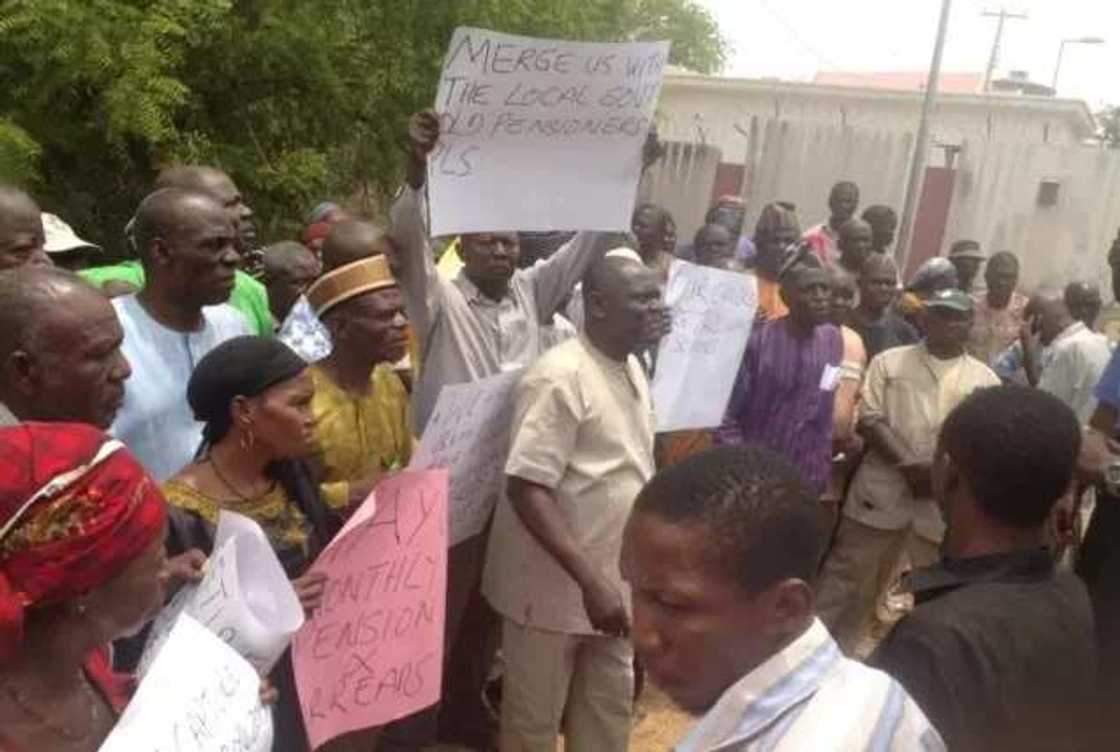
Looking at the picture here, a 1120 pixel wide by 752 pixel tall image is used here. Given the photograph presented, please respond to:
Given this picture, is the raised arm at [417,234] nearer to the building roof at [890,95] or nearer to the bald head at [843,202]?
the bald head at [843,202]

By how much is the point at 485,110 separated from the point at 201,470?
1527 millimetres

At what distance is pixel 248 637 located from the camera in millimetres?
2199

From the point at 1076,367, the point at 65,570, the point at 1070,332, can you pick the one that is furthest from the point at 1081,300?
the point at 65,570

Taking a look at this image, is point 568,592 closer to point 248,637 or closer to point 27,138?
point 248,637

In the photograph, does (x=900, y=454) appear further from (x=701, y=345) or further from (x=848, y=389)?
(x=701, y=345)

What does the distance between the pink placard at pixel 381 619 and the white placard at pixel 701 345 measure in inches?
60.7

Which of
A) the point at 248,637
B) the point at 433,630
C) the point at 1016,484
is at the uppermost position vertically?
the point at 1016,484

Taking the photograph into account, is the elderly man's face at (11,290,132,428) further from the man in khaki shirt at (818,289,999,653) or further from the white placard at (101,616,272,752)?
the man in khaki shirt at (818,289,999,653)

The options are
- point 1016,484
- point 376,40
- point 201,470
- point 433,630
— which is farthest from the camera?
point 376,40

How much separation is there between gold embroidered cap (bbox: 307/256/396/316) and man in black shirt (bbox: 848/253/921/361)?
11.3 ft

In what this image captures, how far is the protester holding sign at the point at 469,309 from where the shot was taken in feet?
12.5

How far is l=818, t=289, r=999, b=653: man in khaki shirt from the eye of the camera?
5004mm

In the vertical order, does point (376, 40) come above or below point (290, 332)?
above

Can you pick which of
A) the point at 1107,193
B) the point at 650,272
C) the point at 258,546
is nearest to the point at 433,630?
the point at 258,546
